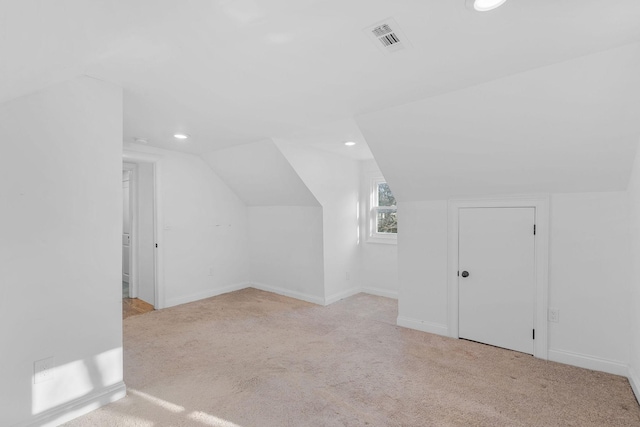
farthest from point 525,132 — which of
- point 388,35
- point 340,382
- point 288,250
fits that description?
point 288,250

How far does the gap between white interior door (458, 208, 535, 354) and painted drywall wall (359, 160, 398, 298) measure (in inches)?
60.3

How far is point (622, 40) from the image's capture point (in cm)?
169

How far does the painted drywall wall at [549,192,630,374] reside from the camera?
8.55 feet

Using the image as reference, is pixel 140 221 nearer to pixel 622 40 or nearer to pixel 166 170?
pixel 166 170

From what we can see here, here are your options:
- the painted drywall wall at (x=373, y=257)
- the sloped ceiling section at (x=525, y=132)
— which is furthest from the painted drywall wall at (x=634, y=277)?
the painted drywall wall at (x=373, y=257)

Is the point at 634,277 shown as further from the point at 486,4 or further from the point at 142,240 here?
the point at 142,240

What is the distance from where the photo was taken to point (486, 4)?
1.38 meters

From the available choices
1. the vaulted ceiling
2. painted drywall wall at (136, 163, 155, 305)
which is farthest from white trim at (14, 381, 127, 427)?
painted drywall wall at (136, 163, 155, 305)

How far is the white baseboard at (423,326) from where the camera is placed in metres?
3.47

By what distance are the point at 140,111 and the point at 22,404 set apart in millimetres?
2219

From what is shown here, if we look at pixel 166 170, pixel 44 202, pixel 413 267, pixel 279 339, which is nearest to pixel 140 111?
pixel 44 202

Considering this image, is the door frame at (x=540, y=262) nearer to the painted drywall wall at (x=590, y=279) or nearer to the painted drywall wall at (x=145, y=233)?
the painted drywall wall at (x=590, y=279)

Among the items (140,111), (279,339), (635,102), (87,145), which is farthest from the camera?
(279,339)

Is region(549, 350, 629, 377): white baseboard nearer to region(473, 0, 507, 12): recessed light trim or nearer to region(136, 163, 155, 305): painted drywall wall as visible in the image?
region(473, 0, 507, 12): recessed light trim
